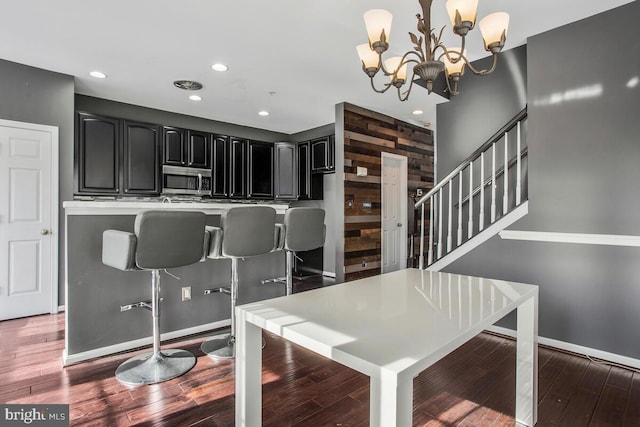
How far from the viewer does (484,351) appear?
272 cm

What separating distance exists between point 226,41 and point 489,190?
3.01 meters

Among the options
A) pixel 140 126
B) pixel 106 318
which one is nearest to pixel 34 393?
pixel 106 318

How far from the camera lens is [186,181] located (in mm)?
5066

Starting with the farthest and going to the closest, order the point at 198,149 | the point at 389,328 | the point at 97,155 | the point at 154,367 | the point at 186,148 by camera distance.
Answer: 1. the point at 198,149
2. the point at 186,148
3. the point at 97,155
4. the point at 154,367
5. the point at 389,328

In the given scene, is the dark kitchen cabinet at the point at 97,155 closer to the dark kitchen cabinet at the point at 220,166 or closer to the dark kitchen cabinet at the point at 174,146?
the dark kitchen cabinet at the point at 174,146

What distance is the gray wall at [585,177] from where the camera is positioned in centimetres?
244

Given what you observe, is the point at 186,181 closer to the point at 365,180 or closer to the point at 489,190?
the point at 365,180

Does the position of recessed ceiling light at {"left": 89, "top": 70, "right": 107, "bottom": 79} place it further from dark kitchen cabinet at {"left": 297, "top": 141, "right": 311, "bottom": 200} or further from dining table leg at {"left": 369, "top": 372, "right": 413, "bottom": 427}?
dining table leg at {"left": 369, "top": 372, "right": 413, "bottom": 427}

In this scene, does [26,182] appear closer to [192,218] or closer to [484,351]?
[192,218]

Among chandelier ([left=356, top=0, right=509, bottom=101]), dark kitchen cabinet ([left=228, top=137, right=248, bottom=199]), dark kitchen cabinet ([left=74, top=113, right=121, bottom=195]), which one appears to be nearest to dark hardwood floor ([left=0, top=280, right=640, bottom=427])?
chandelier ([left=356, top=0, right=509, bottom=101])

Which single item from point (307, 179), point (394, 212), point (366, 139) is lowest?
point (394, 212)

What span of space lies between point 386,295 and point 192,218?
1403 mm

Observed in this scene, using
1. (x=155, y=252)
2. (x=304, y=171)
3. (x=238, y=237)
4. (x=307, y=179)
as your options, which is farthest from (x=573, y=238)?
(x=304, y=171)

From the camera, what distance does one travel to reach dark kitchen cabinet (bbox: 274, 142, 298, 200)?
6062 mm
